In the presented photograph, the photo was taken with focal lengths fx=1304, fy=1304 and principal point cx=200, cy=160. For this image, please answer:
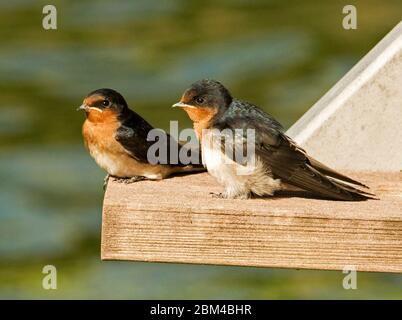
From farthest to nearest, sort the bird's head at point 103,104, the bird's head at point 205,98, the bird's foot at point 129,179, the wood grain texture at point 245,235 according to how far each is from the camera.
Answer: the bird's head at point 103,104
the bird's foot at point 129,179
the bird's head at point 205,98
the wood grain texture at point 245,235

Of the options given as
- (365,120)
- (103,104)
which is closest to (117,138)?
(103,104)

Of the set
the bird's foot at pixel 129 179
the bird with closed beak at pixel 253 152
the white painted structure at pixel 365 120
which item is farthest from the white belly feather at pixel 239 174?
the white painted structure at pixel 365 120

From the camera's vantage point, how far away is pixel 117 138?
6.58 metres

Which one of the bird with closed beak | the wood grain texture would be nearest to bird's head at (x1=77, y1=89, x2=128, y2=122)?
the bird with closed beak

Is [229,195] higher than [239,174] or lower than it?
lower

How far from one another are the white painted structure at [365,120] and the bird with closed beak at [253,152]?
0.34 meters

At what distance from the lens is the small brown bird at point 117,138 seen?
637 cm

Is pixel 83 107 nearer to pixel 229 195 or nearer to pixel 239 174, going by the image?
pixel 239 174

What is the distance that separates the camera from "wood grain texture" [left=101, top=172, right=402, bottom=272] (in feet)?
17.6

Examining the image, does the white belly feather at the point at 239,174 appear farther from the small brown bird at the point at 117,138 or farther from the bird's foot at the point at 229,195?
the small brown bird at the point at 117,138

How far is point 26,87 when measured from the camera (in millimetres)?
10633

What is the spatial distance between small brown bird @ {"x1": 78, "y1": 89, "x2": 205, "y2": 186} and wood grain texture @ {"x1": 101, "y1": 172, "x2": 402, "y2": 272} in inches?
37.2

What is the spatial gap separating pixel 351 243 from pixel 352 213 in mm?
125

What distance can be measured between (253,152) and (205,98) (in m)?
0.33
